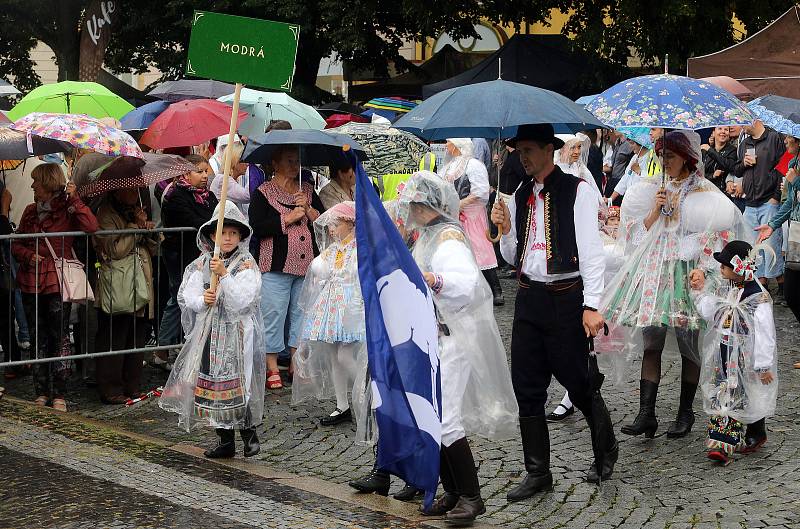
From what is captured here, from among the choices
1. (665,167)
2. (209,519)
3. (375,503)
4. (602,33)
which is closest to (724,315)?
(665,167)

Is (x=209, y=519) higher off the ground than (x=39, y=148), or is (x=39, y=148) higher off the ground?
(x=39, y=148)

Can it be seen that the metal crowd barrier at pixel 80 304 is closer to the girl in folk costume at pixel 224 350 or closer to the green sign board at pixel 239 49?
the girl in folk costume at pixel 224 350

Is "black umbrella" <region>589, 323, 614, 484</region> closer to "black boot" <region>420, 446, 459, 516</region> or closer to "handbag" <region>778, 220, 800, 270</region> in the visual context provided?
"black boot" <region>420, 446, 459, 516</region>

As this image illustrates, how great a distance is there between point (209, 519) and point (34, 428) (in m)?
2.44

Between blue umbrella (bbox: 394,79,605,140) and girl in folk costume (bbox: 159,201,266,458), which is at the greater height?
blue umbrella (bbox: 394,79,605,140)

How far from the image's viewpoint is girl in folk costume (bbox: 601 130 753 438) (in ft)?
24.8

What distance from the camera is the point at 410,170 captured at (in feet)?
35.4

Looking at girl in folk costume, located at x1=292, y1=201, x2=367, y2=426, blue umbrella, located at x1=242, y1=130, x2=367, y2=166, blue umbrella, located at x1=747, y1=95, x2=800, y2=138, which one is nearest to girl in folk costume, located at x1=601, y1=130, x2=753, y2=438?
blue umbrella, located at x1=747, y1=95, x2=800, y2=138

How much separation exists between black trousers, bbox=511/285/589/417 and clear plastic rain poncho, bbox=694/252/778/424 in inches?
39.5

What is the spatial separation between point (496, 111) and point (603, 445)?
1852 millimetres

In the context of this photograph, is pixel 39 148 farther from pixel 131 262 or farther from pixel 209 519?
pixel 209 519

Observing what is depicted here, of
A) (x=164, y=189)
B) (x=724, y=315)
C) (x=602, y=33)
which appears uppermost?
(x=602, y=33)

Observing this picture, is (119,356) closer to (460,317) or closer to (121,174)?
(121,174)

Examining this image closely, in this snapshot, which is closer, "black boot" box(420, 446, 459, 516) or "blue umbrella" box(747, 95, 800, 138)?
"black boot" box(420, 446, 459, 516)
